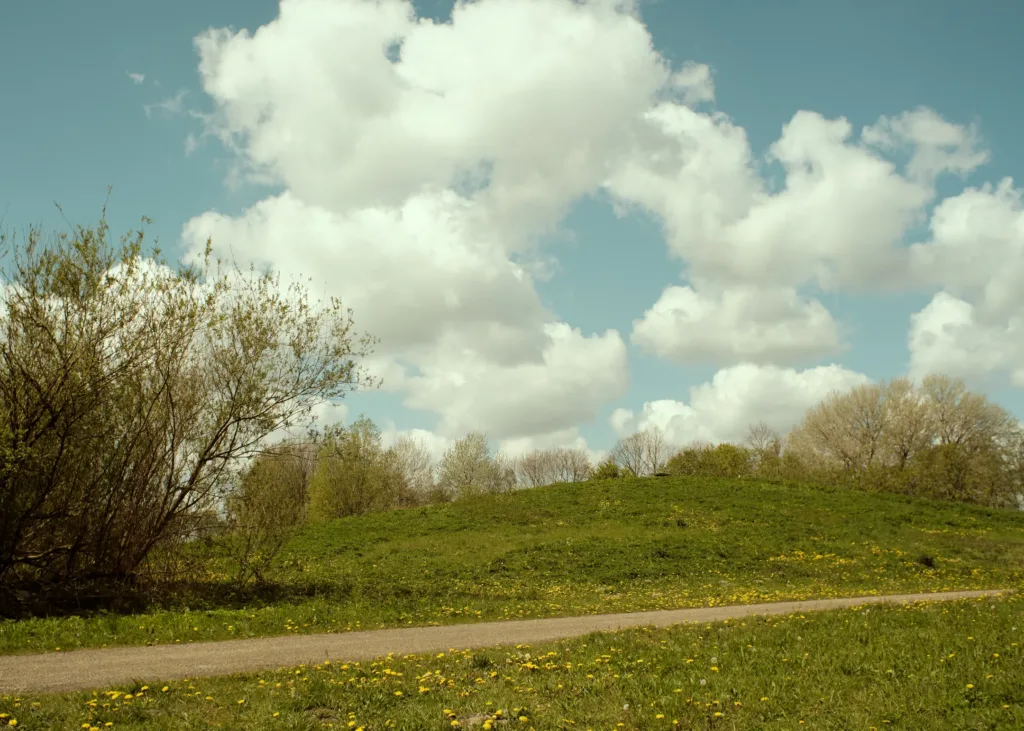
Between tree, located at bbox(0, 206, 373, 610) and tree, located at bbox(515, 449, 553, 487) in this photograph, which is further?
tree, located at bbox(515, 449, 553, 487)

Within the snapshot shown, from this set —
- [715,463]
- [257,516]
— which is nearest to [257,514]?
[257,516]

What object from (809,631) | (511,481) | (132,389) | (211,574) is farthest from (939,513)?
(511,481)

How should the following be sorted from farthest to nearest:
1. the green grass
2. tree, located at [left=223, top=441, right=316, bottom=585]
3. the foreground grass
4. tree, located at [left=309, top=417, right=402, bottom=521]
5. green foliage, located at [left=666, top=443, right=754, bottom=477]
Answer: green foliage, located at [left=666, top=443, right=754, bottom=477]
tree, located at [left=309, top=417, right=402, bottom=521]
tree, located at [left=223, top=441, right=316, bottom=585]
the green grass
the foreground grass

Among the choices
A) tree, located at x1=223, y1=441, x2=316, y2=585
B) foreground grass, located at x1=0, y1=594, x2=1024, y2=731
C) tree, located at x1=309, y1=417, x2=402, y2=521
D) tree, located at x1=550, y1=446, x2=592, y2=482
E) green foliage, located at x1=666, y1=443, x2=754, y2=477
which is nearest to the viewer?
foreground grass, located at x1=0, y1=594, x2=1024, y2=731

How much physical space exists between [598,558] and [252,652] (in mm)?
19218

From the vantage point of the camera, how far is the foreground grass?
7.49 m

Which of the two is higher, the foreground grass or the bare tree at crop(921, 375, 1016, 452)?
the bare tree at crop(921, 375, 1016, 452)

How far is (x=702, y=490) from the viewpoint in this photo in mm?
44312

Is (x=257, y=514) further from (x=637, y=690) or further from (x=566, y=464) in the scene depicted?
(x=566, y=464)

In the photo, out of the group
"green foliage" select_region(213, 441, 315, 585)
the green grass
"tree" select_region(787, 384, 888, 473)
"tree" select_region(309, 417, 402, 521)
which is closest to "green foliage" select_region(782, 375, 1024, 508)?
"tree" select_region(787, 384, 888, 473)

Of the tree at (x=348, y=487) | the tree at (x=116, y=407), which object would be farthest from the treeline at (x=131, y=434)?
the tree at (x=348, y=487)

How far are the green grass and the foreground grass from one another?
596 cm

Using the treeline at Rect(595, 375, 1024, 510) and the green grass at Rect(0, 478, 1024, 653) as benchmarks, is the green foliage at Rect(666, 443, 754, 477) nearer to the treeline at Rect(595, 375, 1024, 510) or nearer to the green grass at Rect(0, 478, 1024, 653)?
the treeline at Rect(595, 375, 1024, 510)

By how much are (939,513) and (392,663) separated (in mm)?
41263
